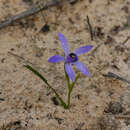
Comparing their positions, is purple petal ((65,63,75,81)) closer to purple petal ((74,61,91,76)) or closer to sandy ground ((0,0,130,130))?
purple petal ((74,61,91,76))

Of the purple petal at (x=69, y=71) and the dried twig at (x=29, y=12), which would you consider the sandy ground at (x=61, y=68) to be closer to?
the dried twig at (x=29, y=12)

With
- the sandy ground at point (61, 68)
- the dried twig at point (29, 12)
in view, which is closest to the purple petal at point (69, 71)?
the sandy ground at point (61, 68)

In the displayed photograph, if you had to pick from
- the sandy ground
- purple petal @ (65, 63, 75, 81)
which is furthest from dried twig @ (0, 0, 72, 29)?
purple petal @ (65, 63, 75, 81)

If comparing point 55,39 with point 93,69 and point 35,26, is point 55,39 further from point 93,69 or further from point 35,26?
point 93,69

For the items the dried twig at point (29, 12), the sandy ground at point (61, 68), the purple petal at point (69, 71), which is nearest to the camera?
the purple petal at point (69, 71)

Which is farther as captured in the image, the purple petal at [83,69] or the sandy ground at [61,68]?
the sandy ground at [61,68]

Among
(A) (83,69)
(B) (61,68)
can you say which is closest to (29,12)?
(B) (61,68)

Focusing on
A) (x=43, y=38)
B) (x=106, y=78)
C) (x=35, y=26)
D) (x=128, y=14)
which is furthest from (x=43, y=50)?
(x=128, y=14)

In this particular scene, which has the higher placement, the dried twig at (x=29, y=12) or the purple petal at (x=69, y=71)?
the dried twig at (x=29, y=12)
